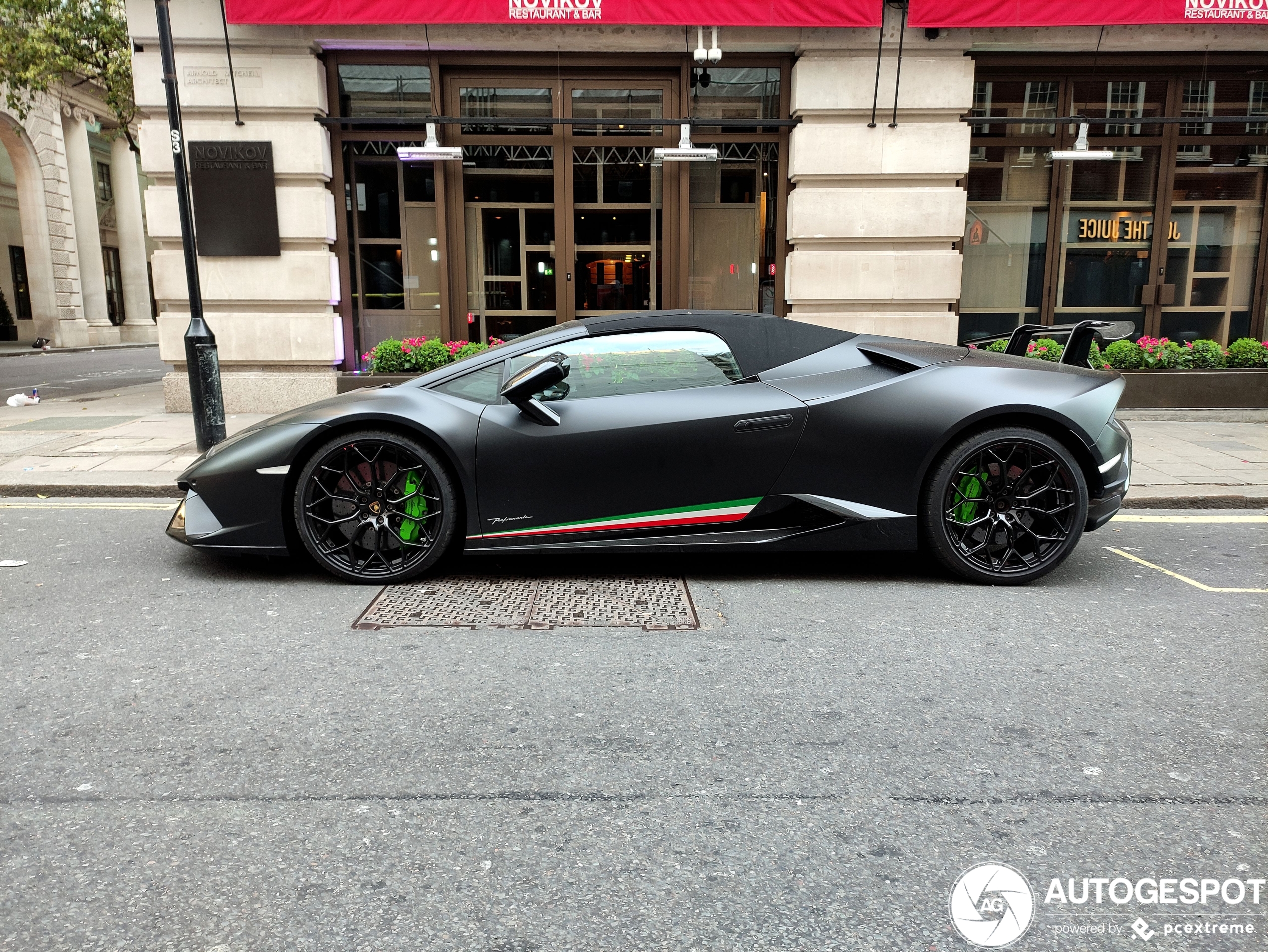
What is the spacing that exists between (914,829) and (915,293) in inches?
355

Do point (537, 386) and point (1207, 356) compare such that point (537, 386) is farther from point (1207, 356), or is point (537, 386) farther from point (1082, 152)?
point (1207, 356)

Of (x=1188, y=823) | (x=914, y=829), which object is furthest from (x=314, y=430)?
(x=1188, y=823)

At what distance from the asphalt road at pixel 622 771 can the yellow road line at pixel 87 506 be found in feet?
6.80

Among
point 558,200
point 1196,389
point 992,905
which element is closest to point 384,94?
point 558,200

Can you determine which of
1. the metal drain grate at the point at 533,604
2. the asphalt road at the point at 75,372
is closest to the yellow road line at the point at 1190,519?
the metal drain grate at the point at 533,604

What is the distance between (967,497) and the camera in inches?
173

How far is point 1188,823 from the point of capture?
2.31 metres

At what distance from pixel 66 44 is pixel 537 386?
1333cm

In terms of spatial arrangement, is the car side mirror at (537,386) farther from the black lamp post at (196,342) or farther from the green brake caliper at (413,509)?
the black lamp post at (196,342)

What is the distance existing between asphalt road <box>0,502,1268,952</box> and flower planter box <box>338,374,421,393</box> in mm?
5879

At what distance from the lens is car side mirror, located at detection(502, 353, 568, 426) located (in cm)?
419

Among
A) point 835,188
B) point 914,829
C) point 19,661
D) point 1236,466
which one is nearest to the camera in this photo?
point 914,829

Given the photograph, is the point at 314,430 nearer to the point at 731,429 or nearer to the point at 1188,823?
the point at 731,429

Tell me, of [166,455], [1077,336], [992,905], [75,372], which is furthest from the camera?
[75,372]
